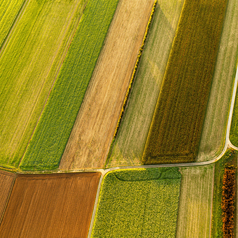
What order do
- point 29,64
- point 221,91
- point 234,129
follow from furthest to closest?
point 29,64 → point 221,91 → point 234,129

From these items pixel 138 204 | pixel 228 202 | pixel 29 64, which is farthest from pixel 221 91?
pixel 29 64

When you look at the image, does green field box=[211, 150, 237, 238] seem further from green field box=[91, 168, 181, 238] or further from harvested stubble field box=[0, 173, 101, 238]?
harvested stubble field box=[0, 173, 101, 238]

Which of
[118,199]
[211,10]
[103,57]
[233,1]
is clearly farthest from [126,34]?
[118,199]

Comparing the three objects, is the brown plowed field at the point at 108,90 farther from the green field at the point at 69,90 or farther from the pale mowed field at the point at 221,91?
the pale mowed field at the point at 221,91

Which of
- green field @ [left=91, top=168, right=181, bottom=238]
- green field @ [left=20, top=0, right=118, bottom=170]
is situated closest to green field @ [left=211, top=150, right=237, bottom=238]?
green field @ [left=91, top=168, right=181, bottom=238]

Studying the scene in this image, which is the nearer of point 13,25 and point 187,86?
point 187,86

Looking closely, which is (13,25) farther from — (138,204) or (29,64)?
(138,204)
